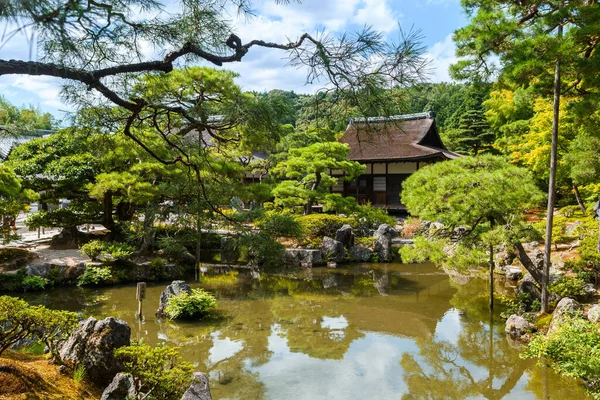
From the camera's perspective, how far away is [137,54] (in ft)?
9.70

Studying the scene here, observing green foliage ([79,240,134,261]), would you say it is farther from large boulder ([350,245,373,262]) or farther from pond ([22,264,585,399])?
large boulder ([350,245,373,262])

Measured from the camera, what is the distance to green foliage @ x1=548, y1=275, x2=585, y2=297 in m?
7.07

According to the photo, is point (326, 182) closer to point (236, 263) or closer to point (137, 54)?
point (236, 263)

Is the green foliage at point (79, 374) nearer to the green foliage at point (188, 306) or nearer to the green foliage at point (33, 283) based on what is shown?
the green foliage at point (188, 306)

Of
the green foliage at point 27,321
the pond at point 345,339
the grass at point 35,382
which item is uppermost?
the green foliage at point 27,321

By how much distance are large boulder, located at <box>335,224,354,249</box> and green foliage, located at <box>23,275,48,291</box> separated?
786 centimetres

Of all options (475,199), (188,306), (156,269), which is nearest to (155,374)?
(188,306)

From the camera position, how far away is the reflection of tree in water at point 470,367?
473 centimetres

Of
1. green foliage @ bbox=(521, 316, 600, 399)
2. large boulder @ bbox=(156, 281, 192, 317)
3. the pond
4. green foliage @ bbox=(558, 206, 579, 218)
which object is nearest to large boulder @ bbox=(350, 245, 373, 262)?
the pond

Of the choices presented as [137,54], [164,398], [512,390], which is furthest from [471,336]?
[137,54]

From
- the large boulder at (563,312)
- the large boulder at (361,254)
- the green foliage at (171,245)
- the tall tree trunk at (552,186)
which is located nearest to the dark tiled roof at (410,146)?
the large boulder at (361,254)

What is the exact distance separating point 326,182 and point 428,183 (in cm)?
771

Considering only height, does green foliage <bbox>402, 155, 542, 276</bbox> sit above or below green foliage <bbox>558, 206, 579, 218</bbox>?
above

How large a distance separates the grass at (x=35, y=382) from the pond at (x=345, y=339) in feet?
5.56
